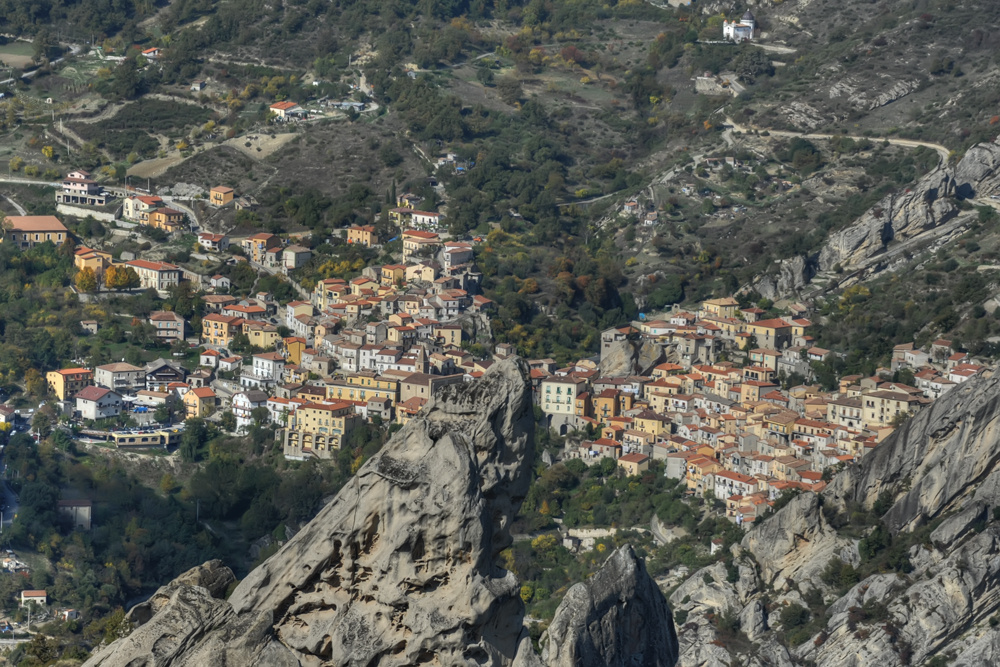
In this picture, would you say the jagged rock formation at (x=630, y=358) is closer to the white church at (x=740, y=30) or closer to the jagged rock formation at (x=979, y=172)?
the jagged rock formation at (x=979, y=172)

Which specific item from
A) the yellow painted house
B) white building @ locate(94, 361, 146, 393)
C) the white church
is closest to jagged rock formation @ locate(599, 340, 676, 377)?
white building @ locate(94, 361, 146, 393)

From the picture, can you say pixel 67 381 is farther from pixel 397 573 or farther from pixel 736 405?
pixel 397 573

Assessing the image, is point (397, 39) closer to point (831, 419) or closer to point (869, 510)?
point (831, 419)

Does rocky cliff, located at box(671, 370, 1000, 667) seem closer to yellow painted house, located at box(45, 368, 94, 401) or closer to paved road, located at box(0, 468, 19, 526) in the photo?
paved road, located at box(0, 468, 19, 526)

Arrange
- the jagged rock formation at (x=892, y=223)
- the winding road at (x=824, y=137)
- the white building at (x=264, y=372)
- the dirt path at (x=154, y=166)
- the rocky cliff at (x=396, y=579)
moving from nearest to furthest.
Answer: the rocky cliff at (x=396, y=579)
the white building at (x=264, y=372)
the jagged rock formation at (x=892, y=223)
the winding road at (x=824, y=137)
the dirt path at (x=154, y=166)

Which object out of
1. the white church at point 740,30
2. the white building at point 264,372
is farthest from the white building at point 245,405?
the white church at point 740,30

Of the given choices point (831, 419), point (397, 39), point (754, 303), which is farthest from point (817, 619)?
point (397, 39)
